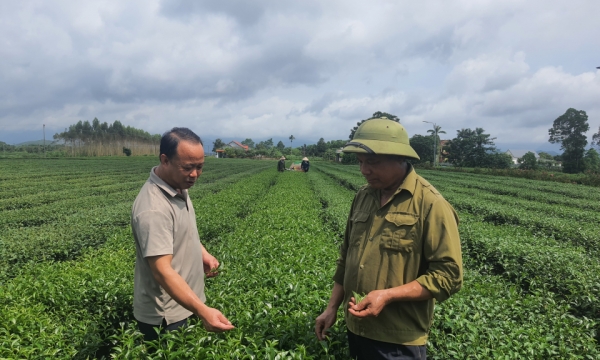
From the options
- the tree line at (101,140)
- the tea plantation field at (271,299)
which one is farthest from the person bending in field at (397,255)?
the tree line at (101,140)

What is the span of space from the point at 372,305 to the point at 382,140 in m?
0.92

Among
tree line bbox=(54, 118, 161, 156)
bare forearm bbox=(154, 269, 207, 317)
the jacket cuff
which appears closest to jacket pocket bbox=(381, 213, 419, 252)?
the jacket cuff

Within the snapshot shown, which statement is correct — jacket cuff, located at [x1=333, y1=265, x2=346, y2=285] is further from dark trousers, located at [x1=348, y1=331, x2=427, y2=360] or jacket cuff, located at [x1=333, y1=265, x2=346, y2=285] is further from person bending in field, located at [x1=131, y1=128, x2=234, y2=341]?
person bending in field, located at [x1=131, y1=128, x2=234, y2=341]

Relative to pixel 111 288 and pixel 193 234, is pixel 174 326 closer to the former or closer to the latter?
pixel 193 234

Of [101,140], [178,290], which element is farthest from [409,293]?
[101,140]

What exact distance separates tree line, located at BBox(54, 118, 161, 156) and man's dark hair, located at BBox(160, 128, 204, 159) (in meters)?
83.3

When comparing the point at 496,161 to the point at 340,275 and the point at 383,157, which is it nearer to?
the point at 340,275

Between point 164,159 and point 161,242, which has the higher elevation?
point 164,159

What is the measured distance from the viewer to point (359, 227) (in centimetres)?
223

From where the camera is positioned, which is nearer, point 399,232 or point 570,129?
point 399,232

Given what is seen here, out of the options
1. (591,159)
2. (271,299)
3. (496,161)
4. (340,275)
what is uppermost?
(591,159)

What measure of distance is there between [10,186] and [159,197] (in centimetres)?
2320

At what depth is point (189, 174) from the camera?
2365 mm

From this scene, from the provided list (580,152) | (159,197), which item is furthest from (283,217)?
(580,152)
